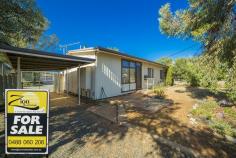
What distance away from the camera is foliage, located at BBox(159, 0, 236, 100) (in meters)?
5.70

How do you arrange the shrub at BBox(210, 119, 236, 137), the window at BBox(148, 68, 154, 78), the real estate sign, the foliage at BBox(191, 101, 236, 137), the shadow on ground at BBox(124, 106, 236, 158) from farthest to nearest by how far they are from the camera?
the window at BBox(148, 68, 154, 78), the foliage at BBox(191, 101, 236, 137), the shrub at BBox(210, 119, 236, 137), the shadow on ground at BBox(124, 106, 236, 158), the real estate sign

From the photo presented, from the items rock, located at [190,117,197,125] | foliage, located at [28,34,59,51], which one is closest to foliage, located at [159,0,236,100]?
rock, located at [190,117,197,125]

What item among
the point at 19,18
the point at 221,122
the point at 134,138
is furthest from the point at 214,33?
the point at 19,18

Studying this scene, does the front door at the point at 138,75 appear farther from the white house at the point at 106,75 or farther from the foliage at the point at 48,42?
the foliage at the point at 48,42

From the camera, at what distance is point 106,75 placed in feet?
37.3

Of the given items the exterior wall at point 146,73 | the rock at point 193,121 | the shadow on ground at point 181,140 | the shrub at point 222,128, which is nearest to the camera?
the shadow on ground at point 181,140

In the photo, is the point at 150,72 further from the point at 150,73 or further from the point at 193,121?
the point at 193,121

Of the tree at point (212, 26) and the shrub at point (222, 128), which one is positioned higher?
the tree at point (212, 26)

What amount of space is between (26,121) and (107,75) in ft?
27.2

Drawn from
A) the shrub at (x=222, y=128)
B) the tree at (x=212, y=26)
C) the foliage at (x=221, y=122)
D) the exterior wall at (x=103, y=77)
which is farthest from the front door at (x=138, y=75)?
the shrub at (x=222, y=128)

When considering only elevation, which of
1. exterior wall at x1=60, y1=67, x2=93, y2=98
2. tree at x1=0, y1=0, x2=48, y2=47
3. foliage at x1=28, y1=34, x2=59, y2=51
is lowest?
exterior wall at x1=60, y1=67, x2=93, y2=98

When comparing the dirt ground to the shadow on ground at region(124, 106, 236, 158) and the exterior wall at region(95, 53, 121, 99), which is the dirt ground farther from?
the exterior wall at region(95, 53, 121, 99)

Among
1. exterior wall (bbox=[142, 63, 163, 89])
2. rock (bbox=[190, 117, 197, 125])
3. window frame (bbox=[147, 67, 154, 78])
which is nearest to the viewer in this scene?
rock (bbox=[190, 117, 197, 125])

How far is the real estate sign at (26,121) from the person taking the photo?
128 inches
